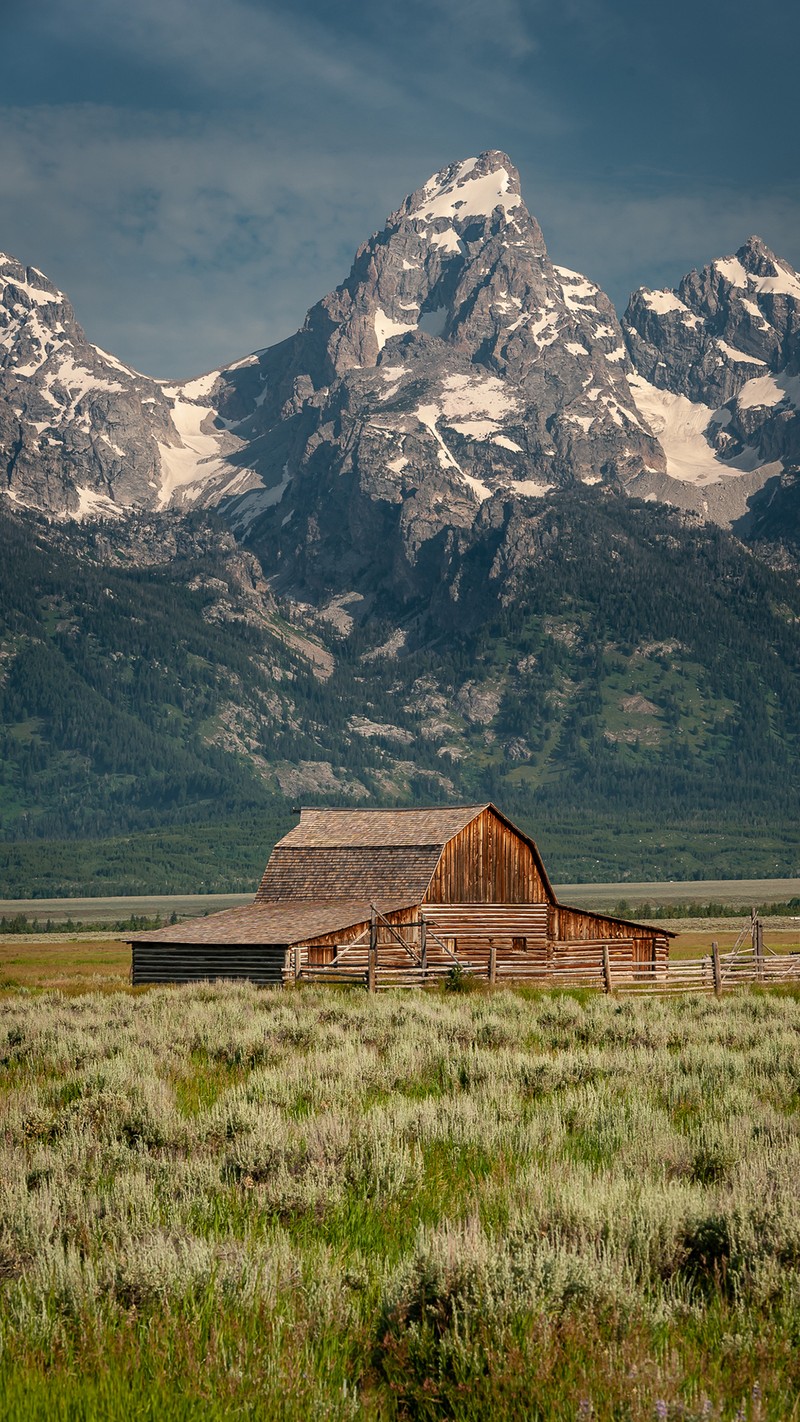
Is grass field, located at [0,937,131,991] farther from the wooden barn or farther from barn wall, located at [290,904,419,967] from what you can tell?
barn wall, located at [290,904,419,967]

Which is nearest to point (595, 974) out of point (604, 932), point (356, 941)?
point (356, 941)

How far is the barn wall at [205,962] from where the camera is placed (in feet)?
146

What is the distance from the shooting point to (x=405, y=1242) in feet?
30.3

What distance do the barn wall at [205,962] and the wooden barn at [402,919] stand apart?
0.04 m

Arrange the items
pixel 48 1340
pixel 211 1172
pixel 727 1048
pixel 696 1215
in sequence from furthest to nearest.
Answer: pixel 727 1048
pixel 211 1172
pixel 696 1215
pixel 48 1340

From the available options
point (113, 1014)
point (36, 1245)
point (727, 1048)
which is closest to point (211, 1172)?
point (36, 1245)

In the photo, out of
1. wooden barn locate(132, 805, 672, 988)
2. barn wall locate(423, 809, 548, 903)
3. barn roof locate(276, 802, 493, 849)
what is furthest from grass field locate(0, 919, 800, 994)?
barn wall locate(423, 809, 548, 903)

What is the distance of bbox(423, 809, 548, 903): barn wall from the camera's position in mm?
51156

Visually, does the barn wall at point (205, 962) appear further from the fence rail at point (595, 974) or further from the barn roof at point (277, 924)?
the fence rail at point (595, 974)

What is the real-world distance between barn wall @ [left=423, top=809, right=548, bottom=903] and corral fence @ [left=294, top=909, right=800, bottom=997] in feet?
6.35

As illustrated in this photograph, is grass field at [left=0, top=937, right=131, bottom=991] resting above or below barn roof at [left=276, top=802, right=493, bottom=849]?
below

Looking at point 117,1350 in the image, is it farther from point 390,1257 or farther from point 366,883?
point 366,883

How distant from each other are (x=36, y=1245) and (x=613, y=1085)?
29.0 feet

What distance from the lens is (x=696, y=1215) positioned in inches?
341
